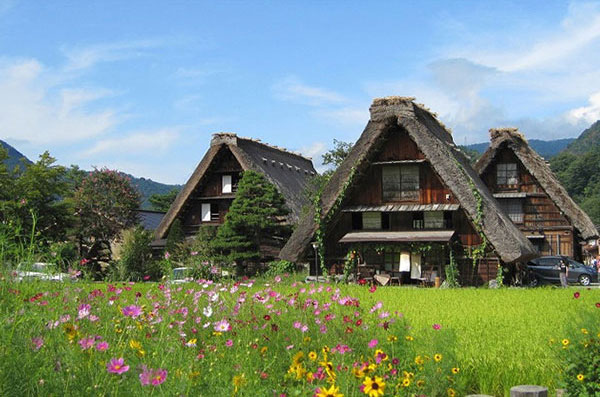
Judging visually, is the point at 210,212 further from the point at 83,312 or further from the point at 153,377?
the point at 153,377

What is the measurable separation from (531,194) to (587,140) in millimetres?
82191

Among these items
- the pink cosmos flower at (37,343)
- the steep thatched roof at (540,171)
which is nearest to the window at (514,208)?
the steep thatched roof at (540,171)

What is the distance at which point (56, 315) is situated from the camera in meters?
5.24

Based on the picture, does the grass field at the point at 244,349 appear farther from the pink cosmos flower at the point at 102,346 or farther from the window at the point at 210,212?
the window at the point at 210,212

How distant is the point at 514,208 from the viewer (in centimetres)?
3303

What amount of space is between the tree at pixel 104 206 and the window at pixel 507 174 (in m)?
20.7

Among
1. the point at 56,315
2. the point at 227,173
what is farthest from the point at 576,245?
the point at 56,315

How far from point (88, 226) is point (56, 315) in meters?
32.4

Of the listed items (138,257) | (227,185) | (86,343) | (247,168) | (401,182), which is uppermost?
(247,168)

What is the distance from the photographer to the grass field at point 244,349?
4.02 meters

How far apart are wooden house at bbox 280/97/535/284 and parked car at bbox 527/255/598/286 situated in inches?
77.0

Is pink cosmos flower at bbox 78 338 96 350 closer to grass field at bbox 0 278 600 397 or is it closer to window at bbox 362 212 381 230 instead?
grass field at bbox 0 278 600 397

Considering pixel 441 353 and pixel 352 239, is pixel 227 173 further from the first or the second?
pixel 441 353

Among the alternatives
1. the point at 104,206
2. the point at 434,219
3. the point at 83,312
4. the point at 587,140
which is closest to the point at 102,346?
the point at 83,312
